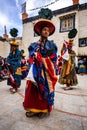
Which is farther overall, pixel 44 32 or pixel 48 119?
pixel 44 32

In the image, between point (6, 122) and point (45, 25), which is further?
point (45, 25)

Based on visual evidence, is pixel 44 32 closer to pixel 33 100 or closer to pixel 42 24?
pixel 42 24

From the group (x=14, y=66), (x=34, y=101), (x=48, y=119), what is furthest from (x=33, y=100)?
(x=14, y=66)

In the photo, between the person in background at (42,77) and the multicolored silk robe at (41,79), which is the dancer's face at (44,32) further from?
the multicolored silk robe at (41,79)

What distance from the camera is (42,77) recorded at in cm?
269

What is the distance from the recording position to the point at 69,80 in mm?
5664

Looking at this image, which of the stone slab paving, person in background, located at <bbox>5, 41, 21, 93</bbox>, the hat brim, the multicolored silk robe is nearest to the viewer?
the stone slab paving

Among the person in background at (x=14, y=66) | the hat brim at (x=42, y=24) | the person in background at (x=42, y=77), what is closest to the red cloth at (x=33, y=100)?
the person in background at (x=42, y=77)

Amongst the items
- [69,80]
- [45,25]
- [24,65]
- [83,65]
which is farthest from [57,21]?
[45,25]

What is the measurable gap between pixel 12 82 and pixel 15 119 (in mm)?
2479

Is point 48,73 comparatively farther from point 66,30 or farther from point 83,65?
point 66,30

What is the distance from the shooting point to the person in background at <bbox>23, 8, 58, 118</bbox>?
2688mm

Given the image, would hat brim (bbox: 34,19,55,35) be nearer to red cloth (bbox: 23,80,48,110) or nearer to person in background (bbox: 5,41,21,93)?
red cloth (bbox: 23,80,48,110)

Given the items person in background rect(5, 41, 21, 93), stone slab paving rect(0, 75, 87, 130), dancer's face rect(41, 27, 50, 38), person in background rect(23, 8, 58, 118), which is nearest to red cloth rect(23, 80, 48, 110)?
person in background rect(23, 8, 58, 118)
